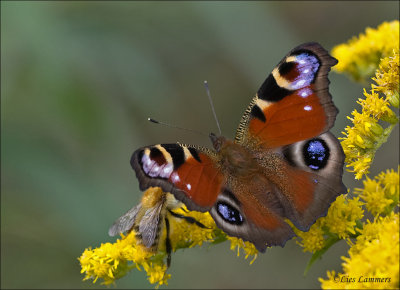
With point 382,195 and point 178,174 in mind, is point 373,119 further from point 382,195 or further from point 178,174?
point 178,174

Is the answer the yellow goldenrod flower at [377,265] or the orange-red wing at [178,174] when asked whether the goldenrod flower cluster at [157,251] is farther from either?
the yellow goldenrod flower at [377,265]

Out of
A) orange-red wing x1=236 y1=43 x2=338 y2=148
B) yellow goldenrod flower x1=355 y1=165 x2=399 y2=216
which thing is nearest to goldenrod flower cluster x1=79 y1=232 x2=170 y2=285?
orange-red wing x1=236 y1=43 x2=338 y2=148

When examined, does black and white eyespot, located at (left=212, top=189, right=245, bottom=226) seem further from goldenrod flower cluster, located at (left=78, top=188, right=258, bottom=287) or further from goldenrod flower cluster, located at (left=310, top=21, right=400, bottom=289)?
goldenrod flower cluster, located at (left=310, top=21, right=400, bottom=289)

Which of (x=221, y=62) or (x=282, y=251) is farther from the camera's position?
(x=221, y=62)

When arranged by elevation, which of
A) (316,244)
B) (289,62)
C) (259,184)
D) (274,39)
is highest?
(274,39)

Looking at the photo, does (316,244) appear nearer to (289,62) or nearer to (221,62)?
(289,62)

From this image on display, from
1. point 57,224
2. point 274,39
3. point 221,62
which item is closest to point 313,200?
point 57,224

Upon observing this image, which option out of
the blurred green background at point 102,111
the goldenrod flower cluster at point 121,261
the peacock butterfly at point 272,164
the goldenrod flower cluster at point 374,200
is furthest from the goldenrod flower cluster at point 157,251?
the blurred green background at point 102,111
